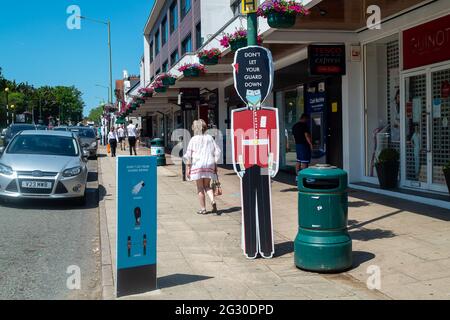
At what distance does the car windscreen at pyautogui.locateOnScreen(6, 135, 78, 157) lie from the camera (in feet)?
38.7

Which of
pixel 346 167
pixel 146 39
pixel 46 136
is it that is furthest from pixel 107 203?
pixel 146 39

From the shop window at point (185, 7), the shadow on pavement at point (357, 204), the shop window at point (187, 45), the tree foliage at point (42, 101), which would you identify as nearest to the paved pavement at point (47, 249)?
the shadow on pavement at point (357, 204)

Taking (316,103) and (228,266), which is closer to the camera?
(228,266)

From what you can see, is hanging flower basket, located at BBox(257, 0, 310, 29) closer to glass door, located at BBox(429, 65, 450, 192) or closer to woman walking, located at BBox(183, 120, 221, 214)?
woman walking, located at BBox(183, 120, 221, 214)

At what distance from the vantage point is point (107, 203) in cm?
1162

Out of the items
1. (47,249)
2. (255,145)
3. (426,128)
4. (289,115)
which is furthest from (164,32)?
(255,145)

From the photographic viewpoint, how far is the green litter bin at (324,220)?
5926mm

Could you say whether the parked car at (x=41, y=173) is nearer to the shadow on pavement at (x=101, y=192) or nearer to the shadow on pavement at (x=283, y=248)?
the shadow on pavement at (x=101, y=192)

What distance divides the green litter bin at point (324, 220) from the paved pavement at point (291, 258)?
6.6 inches

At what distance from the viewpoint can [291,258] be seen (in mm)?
6750

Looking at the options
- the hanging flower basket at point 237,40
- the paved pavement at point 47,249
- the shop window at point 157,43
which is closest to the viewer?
the paved pavement at point 47,249

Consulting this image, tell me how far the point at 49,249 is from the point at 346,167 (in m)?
7.72

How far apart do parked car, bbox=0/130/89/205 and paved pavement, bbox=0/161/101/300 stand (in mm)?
371
